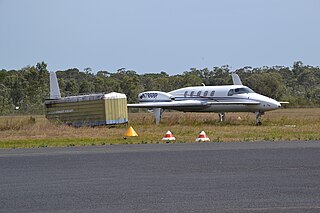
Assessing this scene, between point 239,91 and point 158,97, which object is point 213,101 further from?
point 158,97

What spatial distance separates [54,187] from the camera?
11852mm

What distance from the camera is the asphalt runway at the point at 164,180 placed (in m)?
9.62

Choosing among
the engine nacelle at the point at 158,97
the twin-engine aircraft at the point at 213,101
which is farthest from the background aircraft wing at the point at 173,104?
the engine nacelle at the point at 158,97

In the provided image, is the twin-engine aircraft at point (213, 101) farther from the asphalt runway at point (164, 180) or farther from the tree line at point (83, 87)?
the tree line at point (83, 87)

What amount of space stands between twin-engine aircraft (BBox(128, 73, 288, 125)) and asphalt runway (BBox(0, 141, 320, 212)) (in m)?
18.5

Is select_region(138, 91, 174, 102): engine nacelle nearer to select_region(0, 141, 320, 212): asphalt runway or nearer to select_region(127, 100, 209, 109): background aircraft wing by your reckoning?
select_region(127, 100, 209, 109): background aircraft wing

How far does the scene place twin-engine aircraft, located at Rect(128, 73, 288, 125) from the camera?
38.8 m

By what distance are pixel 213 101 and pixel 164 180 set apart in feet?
96.6

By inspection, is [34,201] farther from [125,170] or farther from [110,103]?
[110,103]

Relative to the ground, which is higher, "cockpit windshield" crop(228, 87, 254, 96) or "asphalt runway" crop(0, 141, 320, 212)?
"cockpit windshield" crop(228, 87, 254, 96)

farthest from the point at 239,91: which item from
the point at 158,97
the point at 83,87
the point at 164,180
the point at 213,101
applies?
the point at 83,87

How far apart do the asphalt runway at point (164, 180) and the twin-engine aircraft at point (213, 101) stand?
18505 mm

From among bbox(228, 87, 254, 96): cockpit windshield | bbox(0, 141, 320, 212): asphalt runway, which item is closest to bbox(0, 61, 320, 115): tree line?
bbox(228, 87, 254, 96): cockpit windshield

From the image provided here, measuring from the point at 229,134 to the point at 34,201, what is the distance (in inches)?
748
